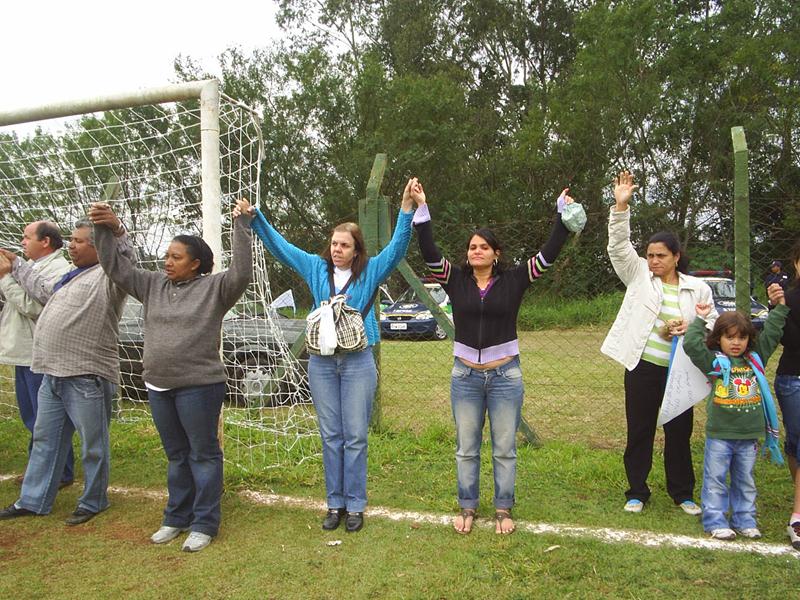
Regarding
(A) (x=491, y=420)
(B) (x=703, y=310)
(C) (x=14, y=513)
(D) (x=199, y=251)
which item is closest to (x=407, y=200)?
(D) (x=199, y=251)

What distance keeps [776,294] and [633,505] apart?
1.47 metres

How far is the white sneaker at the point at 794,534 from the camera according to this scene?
10.9ft

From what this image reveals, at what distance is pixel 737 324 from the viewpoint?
351 centimetres

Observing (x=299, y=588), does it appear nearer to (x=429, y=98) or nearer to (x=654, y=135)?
(x=654, y=135)

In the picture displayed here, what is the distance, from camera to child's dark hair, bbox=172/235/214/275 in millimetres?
3551

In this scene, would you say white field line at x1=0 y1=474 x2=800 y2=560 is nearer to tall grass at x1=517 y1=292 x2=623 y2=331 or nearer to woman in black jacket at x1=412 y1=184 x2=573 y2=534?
woman in black jacket at x1=412 y1=184 x2=573 y2=534

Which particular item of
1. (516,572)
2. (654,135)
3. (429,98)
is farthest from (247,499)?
(429,98)

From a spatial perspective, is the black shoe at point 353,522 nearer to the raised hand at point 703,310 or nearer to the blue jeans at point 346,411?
the blue jeans at point 346,411

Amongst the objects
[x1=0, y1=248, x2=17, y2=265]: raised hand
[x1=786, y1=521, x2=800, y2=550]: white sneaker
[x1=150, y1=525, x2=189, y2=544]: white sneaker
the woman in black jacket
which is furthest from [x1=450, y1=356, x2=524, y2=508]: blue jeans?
[x1=0, y1=248, x2=17, y2=265]: raised hand

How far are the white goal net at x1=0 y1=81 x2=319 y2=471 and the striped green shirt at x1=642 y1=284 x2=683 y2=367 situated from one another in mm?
2619

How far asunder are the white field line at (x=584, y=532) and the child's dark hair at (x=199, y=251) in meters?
1.56

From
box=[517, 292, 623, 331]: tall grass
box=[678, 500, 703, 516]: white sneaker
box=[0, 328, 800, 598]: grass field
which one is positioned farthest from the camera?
box=[517, 292, 623, 331]: tall grass

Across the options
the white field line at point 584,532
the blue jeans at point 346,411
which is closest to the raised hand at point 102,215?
the blue jeans at point 346,411

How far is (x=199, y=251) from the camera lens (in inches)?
141
